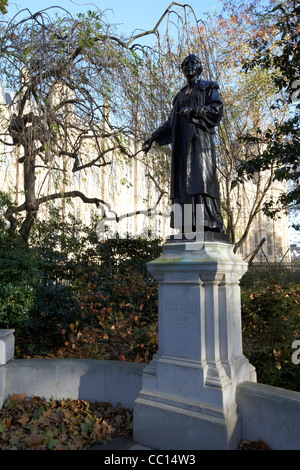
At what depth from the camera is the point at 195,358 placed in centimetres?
358

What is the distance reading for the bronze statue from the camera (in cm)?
402

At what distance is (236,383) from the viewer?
11.8 feet

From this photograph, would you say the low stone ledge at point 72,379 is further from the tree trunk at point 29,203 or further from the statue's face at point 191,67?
the tree trunk at point 29,203

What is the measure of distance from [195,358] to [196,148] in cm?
231

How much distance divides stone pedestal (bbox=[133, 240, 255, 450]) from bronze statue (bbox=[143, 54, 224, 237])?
546 millimetres

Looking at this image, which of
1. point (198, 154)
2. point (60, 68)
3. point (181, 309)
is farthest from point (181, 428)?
point (60, 68)

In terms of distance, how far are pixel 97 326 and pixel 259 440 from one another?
172 inches

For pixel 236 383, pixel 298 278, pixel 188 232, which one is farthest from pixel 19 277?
pixel 298 278

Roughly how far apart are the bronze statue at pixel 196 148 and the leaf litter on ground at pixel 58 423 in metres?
A: 2.32

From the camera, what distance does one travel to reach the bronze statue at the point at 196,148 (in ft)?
13.2

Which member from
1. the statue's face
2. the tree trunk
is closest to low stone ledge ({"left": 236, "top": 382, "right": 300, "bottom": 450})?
the statue's face

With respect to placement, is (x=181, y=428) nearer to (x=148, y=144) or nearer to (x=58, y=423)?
(x=58, y=423)

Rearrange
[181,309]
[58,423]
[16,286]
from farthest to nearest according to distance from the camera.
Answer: [16,286]
[58,423]
[181,309]
